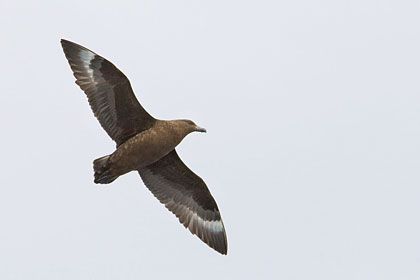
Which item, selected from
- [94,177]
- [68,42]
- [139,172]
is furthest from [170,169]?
[68,42]

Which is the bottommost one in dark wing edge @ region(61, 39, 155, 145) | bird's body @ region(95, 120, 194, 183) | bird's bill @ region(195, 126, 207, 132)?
bird's body @ region(95, 120, 194, 183)

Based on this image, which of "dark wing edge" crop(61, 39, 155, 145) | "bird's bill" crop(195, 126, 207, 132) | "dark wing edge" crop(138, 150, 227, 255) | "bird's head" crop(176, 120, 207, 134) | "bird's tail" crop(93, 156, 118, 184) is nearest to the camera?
"dark wing edge" crop(61, 39, 155, 145)

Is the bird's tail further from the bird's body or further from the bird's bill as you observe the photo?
the bird's bill

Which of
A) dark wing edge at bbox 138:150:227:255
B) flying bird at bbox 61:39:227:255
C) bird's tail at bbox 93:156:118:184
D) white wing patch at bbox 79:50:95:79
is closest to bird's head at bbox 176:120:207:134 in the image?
flying bird at bbox 61:39:227:255

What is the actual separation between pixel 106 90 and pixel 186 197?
2.50 metres

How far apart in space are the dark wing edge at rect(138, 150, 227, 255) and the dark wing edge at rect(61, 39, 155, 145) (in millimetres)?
1057

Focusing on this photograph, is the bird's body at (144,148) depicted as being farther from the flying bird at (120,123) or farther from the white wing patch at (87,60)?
the white wing patch at (87,60)

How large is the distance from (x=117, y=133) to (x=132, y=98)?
667mm

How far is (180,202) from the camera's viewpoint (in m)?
15.4

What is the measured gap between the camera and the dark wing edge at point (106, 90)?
13953mm

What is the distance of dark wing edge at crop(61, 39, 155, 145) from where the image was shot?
549 inches

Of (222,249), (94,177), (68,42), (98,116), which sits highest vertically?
(68,42)

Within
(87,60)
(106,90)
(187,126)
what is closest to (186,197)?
(187,126)

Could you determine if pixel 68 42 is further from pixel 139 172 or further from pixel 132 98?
pixel 139 172
